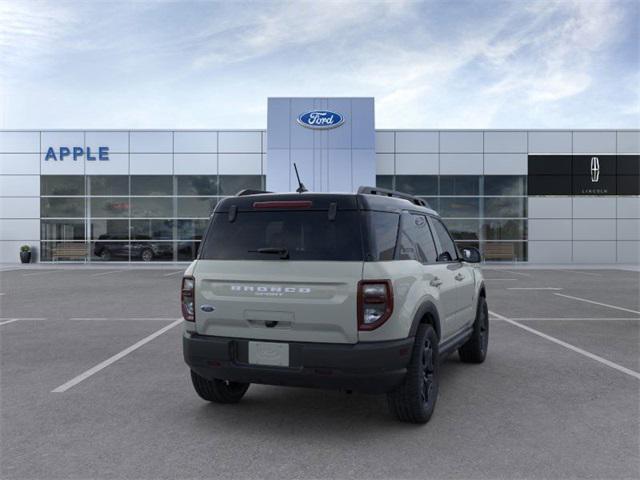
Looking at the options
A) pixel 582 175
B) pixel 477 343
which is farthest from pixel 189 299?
pixel 582 175

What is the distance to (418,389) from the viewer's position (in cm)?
407

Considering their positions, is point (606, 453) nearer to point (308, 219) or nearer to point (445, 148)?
point (308, 219)

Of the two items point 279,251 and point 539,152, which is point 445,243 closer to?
point 279,251

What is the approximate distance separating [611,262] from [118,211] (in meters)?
26.1

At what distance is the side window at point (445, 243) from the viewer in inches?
211

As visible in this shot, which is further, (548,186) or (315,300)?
(548,186)

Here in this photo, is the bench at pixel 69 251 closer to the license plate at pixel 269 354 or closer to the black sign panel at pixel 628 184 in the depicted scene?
the license plate at pixel 269 354

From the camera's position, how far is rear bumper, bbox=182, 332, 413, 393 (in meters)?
3.74

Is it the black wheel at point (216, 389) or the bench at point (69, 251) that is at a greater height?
the bench at point (69, 251)

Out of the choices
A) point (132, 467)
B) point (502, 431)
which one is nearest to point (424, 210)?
point (502, 431)

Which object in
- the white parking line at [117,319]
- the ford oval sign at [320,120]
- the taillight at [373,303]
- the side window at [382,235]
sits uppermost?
the ford oval sign at [320,120]

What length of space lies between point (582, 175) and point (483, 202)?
523cm

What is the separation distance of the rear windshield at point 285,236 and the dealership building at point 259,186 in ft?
75.4

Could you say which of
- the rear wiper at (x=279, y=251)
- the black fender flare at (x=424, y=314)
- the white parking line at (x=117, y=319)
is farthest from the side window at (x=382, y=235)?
the white parking line at (x=117, y=319)
